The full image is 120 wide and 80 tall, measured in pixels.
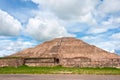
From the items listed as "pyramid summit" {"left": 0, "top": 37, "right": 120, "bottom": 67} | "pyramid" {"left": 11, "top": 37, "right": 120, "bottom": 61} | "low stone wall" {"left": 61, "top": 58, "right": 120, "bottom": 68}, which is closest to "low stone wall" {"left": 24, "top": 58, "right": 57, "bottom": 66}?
"pyramid summit" {"left": 0, "top": 37, "right": 120, "bottom": 67}

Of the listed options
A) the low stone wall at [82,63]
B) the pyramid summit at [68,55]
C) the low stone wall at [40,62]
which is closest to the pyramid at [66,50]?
the pyramid summit at [68,55]

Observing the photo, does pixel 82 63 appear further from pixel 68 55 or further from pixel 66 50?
pixel 66 50

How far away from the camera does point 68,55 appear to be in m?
84.1

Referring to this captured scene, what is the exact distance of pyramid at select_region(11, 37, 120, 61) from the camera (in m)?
83.4

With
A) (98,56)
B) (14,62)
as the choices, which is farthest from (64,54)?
(14,62)

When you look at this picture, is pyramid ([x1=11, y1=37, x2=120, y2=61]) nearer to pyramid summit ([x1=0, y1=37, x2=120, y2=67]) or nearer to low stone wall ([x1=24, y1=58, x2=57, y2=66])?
pyramid summit ([x1=0, y1=37, x2=120, y2=67])

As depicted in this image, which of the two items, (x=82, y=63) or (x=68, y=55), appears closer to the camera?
(x=82, y=63)

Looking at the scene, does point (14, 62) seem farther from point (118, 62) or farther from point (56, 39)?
point (56, 39)

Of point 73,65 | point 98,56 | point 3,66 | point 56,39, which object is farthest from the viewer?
point 56,39

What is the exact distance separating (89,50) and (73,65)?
70.8ft

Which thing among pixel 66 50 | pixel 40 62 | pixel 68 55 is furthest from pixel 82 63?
pixel 66 50

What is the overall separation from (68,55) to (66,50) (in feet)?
13.6

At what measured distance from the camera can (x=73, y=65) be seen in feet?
218

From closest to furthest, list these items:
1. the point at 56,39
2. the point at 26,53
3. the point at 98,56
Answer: the point at 98,56
the point at 26,53
the point at 56,39
